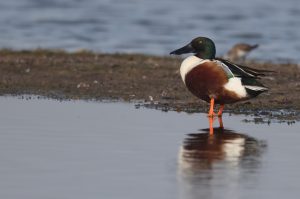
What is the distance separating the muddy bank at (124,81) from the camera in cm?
1208

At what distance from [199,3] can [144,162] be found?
2364 cm

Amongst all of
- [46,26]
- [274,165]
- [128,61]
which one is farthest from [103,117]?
[46,26]

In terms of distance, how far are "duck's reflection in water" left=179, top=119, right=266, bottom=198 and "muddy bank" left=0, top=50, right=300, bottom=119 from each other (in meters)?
1.58

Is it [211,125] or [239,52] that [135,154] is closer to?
[211,125]

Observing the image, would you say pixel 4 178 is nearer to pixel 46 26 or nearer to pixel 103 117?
pixel 103 117

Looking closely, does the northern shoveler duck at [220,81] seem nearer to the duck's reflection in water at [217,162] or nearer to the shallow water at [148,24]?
the duck's reflection in water at [217,162]

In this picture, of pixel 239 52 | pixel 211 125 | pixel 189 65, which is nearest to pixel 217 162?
pixel 211 125

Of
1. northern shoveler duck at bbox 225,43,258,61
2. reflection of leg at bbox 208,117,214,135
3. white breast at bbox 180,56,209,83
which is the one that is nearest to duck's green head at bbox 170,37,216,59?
white breast at bbox 180,56,209,83

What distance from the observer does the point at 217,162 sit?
8.55m

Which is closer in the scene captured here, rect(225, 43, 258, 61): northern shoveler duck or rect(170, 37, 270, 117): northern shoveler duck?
rect(170, 37, 270, 117): northern shoveler duck

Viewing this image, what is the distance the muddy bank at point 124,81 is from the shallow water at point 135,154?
653 mm

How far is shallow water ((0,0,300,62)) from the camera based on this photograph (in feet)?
71.8

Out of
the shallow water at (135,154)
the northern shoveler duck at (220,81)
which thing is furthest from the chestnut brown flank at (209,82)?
the shallow water at (135,154)

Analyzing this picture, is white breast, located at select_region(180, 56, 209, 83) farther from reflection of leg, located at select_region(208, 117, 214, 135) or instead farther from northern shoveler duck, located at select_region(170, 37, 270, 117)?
reflection of leg, located at select_region(208, 117, 214, 135)
